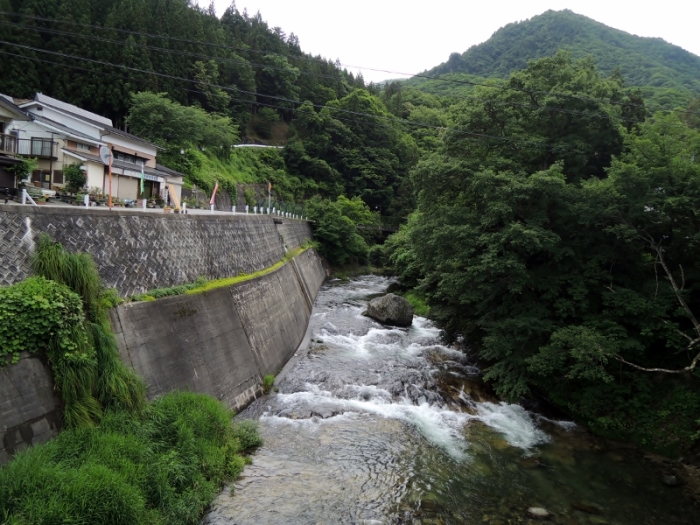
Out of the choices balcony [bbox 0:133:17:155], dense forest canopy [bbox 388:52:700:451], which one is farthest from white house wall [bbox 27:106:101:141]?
dense forest canopy [bbox 388:52:700:451]

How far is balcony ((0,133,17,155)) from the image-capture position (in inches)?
697

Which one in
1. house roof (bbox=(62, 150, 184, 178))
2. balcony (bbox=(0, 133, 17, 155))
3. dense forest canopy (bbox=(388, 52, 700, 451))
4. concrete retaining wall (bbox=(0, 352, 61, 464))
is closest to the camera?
concrete retaining wall (bbox=(0, 352, 61, 464))

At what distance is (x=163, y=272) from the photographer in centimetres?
1238

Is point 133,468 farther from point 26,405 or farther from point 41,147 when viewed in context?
point 41,147

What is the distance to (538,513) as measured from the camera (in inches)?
363

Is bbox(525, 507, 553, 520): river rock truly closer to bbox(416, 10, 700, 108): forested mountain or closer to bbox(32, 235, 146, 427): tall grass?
bbox(32, 235, 146, 427): tall grass

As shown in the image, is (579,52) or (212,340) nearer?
(212,340)

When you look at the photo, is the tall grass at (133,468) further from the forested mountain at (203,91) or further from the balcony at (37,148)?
the balcony at (37,148)

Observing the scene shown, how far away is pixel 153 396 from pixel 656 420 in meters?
14.8

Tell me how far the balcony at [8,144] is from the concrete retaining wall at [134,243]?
998 centimetres

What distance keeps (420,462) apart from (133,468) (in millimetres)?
7085

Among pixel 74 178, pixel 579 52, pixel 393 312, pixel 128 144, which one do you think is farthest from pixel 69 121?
pixel 579 52

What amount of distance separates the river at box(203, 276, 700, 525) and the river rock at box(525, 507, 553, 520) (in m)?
0.15

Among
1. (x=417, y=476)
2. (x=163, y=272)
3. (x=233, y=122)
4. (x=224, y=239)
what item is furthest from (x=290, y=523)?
(x=233, y=122)
